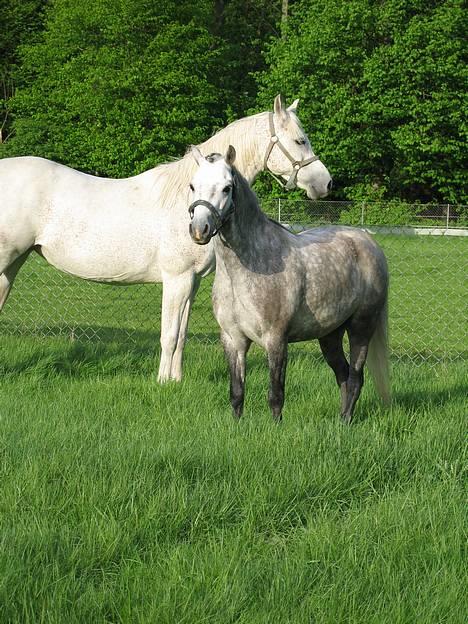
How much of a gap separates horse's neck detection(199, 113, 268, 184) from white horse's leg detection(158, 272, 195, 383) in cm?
97

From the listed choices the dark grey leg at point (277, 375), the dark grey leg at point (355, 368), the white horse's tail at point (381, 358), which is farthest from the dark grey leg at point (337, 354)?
the dark grey leg at point (277, 375)

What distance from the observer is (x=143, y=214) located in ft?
23.2

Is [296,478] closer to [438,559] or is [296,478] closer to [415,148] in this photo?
[438,559]

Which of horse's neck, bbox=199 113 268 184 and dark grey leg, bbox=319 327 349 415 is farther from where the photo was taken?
horse's neck, bbox=199 113 268 184

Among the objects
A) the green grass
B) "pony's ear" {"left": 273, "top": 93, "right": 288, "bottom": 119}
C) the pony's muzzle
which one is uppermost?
"pony's ear" {"left": 273, "top": 93, "right": 288, "bottom": 119}

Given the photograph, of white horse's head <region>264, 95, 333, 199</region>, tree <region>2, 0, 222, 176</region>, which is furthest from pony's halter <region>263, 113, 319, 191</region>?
tree <region>2, 0, 222, 176</region>

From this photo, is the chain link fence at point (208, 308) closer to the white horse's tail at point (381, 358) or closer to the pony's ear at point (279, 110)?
the white horse's tail at point (381, 358)

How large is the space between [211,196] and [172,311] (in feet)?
7.74

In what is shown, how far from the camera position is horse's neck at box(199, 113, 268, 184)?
6941mm

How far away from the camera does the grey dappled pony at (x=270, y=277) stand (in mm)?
4777

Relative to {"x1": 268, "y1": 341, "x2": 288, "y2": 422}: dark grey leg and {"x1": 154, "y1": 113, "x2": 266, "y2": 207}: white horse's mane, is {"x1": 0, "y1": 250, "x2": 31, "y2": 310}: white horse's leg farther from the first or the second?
{"x1": 268, "y1": 341, "x2": 288, "y2": 422}: dark grey leg

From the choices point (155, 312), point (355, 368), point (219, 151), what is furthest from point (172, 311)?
point (155, 312)

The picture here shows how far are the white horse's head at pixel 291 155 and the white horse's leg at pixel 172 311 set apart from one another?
1102 millimetres

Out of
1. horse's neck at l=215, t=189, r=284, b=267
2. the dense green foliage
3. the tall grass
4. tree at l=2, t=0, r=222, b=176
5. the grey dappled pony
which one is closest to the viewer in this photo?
the tall grass
